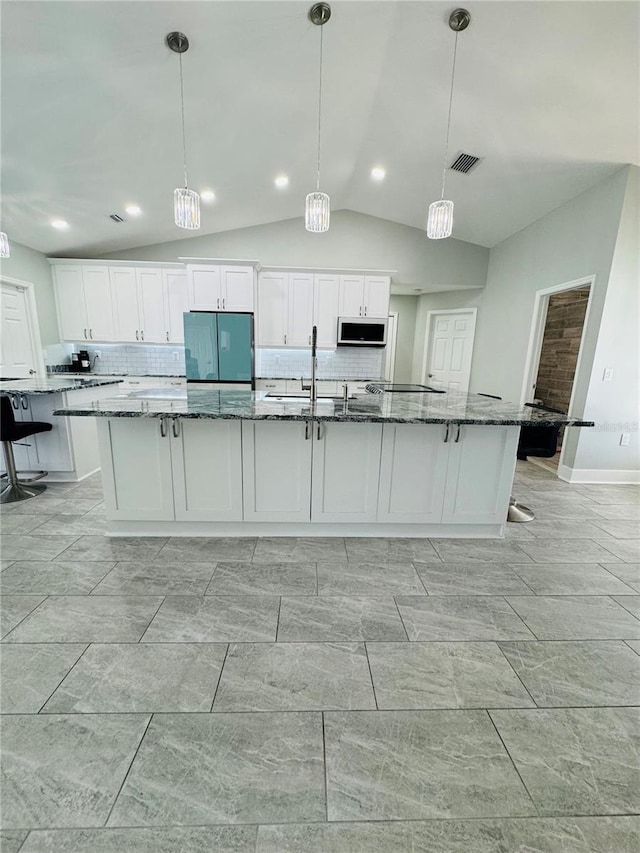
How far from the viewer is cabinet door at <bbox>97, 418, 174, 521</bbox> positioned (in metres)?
2.23

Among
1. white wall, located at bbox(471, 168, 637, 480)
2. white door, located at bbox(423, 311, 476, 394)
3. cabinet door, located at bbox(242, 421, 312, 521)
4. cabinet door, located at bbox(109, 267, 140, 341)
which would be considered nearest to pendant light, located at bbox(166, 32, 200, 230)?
cabinet door, located at bbox(242, 421, 312, 521)

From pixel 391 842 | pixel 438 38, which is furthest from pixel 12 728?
pixel 438 38

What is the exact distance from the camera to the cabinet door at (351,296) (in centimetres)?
511

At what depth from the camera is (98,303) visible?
505cm

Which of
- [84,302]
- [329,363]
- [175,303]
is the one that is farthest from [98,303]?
[329,363]

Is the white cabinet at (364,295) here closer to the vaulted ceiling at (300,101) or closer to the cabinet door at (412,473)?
the vaulted ceiling at (300,101)

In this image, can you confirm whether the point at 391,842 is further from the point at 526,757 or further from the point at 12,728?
the point at 12,728

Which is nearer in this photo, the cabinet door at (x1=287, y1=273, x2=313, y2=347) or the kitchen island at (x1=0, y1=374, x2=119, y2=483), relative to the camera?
the kitchen island at (x1=0, y1=374, x2=119, y2=483)

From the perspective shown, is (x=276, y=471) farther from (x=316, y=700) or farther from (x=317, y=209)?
(x=317, y=209)

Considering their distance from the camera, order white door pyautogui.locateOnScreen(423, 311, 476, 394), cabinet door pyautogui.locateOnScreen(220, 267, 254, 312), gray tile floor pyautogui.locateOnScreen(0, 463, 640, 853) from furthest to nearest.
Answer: white door pyautogui.locateOnScreen(423, 311, 476, 394) → cabinet door pyautogui.locateOnScreen(220, 267, 254, 312) → gray tile floor pyautogui.locateOnScreen(0, 463, 640, 853)

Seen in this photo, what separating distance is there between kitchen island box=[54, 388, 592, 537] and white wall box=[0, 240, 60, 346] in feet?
11.7

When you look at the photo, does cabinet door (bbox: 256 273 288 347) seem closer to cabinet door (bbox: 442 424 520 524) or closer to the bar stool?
the bar stool

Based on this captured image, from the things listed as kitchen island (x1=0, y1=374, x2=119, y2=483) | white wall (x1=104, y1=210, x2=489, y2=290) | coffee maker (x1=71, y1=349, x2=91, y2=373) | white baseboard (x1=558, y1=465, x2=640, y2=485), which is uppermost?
white wall (x1=104, y1=210, x2=489, y2=290)

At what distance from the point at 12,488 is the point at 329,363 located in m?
4.13
